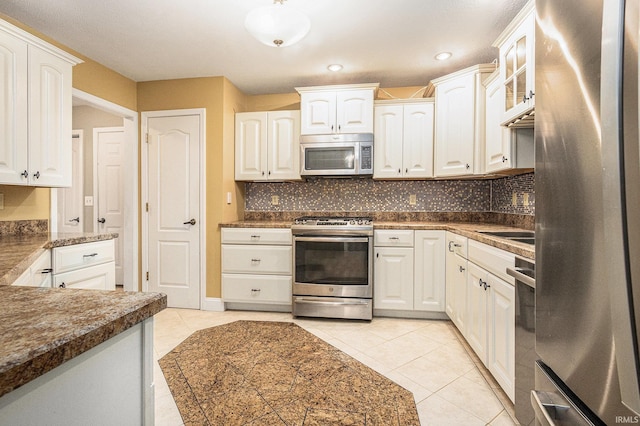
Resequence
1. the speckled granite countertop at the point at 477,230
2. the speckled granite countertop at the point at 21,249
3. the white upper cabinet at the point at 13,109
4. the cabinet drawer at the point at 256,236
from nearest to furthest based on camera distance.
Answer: the speckled granite countertop at the point at 21,249 < the speckled granite countertop at the point at 477,230 < the white upper cabinet at the point at 13,109 < the cabinet drawer at the point at 256,236

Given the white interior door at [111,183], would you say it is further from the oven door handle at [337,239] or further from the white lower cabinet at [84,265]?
the oven door handle at [337,239]

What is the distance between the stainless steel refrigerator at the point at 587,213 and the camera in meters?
0.47

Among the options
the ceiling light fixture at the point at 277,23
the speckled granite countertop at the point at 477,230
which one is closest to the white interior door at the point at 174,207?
the speckled granite countertop at the point at 477,230

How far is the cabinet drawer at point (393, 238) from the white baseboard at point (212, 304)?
1.68m

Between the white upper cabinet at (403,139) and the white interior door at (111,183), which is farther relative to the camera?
the white interior door at (111,183)

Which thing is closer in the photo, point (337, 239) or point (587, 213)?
point (587, 213)

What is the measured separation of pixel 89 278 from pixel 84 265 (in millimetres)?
96

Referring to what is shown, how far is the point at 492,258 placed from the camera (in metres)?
1.77

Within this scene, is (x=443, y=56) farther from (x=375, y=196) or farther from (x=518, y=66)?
(x=375, y=196)

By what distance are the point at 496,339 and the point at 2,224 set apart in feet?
10.6

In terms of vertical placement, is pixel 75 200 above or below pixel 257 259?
above

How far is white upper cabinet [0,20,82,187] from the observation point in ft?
6.13

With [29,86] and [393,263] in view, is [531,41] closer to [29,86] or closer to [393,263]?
[393,263]

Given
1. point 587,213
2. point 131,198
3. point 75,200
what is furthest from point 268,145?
point 587,213
